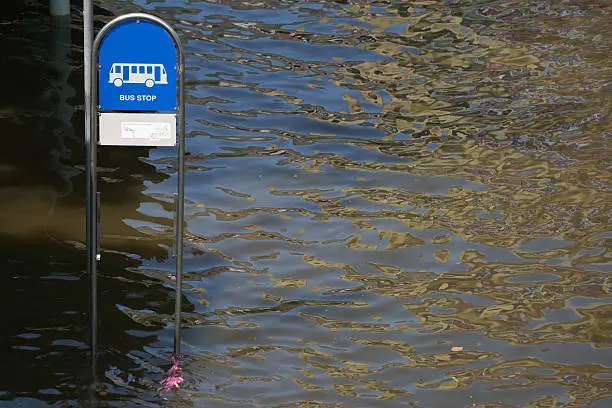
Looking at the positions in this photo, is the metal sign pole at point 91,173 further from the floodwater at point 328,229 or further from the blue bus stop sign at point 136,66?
the floodwater at point 328,229

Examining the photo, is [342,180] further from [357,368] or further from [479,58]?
[479,58]

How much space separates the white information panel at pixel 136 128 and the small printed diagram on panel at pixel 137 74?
0.17m

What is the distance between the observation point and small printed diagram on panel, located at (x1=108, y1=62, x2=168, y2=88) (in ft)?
17.4

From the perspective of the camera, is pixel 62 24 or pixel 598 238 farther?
pixel 62 24

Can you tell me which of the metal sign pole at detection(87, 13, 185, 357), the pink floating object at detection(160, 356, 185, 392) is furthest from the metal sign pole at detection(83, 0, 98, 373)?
the pink floating object at detection(160, 356, 185, 392)

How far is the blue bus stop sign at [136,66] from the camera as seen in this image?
5.30 metres

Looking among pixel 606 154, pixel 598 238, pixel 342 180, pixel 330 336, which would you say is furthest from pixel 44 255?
pixel 606 154

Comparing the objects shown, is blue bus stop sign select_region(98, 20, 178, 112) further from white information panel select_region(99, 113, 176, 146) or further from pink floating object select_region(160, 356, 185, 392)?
pink floating object select_region(160, 356, 185, 392)

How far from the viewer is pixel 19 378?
5.77 m

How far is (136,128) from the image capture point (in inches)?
211

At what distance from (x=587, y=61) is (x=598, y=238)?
5.19m

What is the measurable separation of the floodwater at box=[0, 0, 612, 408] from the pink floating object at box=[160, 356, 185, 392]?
0.21 ft

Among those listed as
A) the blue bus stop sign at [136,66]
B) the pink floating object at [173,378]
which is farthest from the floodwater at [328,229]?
the blue bus stop sign at [136,66]

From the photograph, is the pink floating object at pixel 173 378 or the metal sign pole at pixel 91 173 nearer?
the metal sign pole at pixel 91 173
